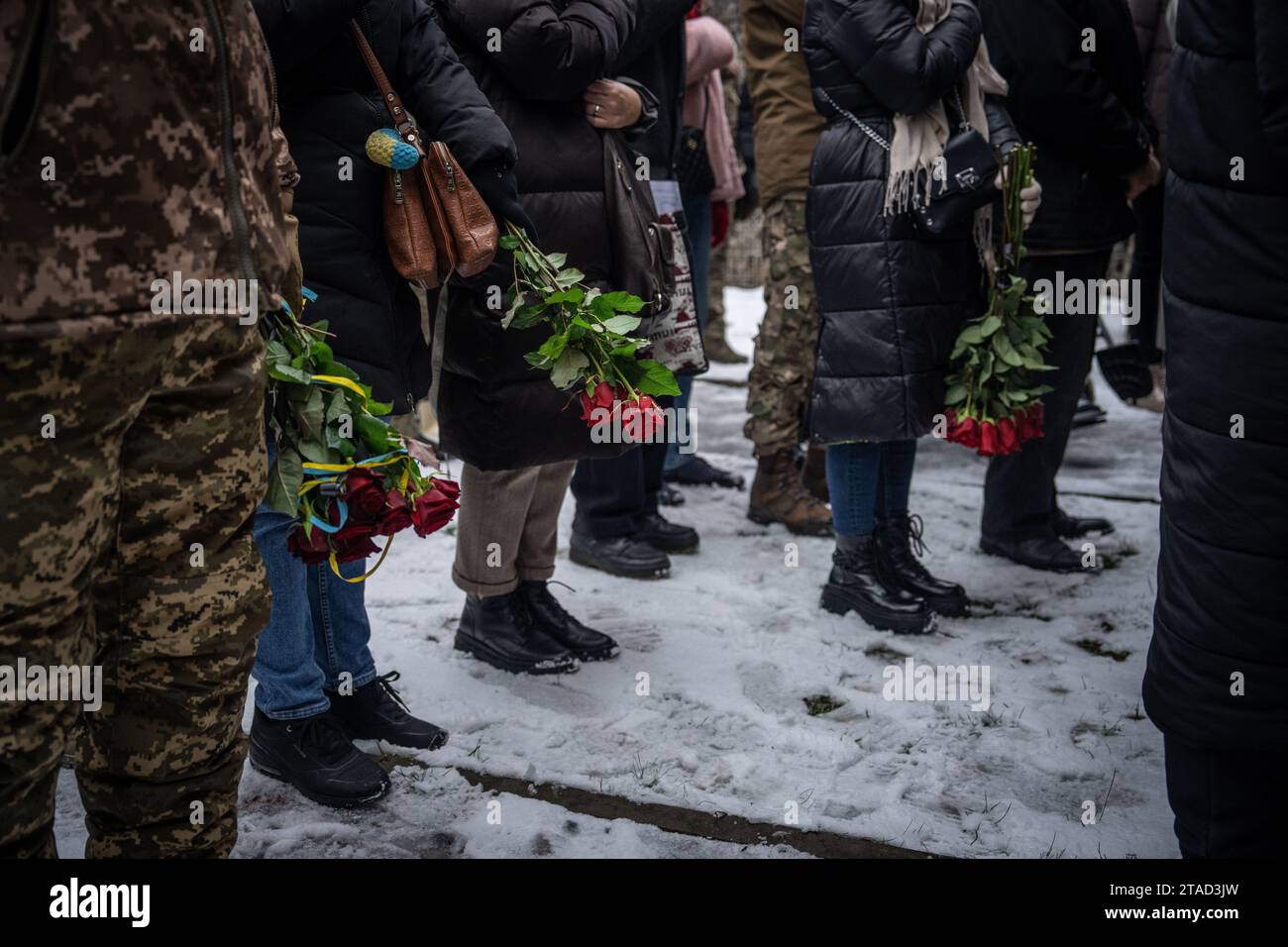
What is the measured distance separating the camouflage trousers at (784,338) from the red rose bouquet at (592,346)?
1.92 metres

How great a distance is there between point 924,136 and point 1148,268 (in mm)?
2661

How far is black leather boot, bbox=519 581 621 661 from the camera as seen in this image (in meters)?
3.33

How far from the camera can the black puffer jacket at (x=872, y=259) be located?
3.26m

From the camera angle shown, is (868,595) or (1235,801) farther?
(868,595)

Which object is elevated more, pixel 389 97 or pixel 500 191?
pixel 389 97

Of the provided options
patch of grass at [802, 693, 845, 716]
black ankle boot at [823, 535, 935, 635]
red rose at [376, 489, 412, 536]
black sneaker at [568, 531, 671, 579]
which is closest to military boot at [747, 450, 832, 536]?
black sneaker at [568, 531, 671, 579]

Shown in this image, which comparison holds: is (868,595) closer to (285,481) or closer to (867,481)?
(867,481)

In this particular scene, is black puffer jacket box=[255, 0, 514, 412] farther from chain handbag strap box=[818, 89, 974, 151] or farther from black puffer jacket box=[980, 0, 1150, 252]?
black puffer jacket box=[980, 0, 1150, 252]

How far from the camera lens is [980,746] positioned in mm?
2787

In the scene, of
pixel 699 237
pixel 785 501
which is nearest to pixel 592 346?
pixel 785 501

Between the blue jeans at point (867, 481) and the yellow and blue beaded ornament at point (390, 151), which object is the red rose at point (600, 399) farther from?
the blue jeans at point (867, 481)

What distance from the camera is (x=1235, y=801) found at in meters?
2.04

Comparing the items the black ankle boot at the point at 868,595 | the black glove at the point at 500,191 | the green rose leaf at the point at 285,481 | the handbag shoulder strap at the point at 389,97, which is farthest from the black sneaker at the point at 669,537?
the green rose leaf at the point at 285,481

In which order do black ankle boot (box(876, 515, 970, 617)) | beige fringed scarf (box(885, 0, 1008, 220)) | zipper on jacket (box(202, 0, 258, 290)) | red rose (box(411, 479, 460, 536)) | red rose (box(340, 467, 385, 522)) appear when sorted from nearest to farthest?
1. zipper on jacket (box(202, 0, 258, 290))
2. red rose (box(340, 467, 385, 522))
3. red rose (box(411, 479, 460, 536))
4. beige fringed scarf (box(885, 0, 1008, 220))
5. black ankle boot (box(876, 515, 970, 617))
